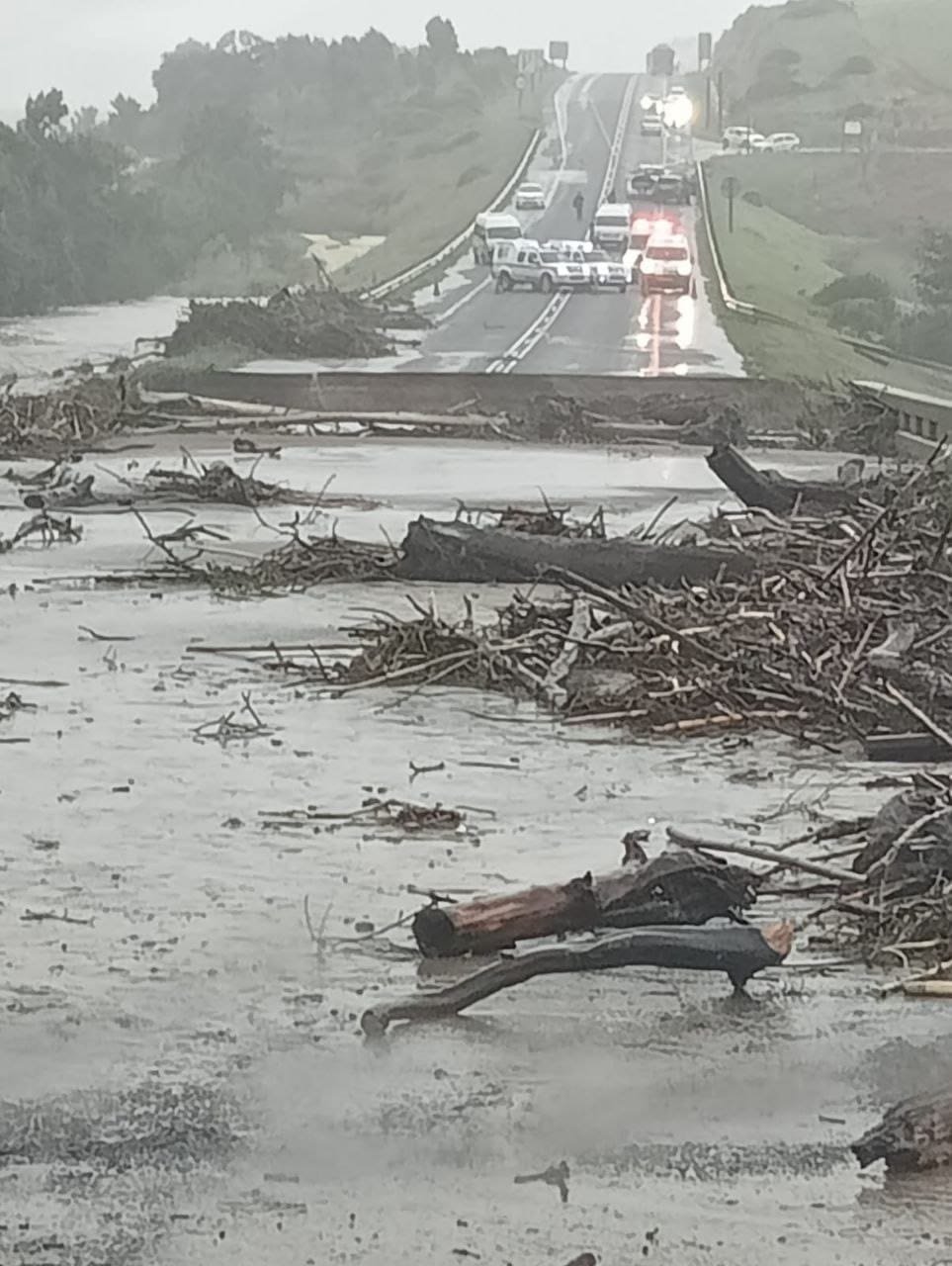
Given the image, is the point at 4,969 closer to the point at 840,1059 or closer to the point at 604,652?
the point at 840,1059

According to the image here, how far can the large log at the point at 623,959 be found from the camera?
250 inches

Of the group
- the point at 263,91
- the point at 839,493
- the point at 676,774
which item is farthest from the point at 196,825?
the point at 263,91

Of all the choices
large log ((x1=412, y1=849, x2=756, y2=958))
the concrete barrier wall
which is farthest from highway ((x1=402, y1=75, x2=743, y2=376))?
large log ((x1=412, y1=849, x2=756, y2=958))

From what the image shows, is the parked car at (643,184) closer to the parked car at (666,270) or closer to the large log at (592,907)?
the parked car at (666,270)

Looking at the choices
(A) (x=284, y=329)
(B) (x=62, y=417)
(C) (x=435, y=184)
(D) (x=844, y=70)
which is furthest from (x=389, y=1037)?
(D) (x=844, y=70)

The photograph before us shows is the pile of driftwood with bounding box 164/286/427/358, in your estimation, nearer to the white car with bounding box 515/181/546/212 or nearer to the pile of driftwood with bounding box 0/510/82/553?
the white car with bounding box 515/181/546/212

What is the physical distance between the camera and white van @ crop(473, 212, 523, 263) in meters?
55.2

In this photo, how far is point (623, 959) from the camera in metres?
6.66

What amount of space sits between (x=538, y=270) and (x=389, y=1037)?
46.7m

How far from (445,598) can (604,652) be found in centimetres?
302

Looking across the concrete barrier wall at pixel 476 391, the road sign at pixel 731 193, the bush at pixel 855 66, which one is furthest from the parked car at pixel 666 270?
the bush at pixel 855 66

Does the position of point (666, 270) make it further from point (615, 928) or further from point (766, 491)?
point (615, 928)

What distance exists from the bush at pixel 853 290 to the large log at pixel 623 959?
44191 millimetres

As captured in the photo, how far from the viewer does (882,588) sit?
12242 mm
